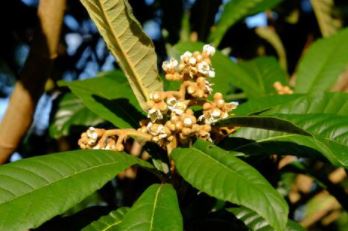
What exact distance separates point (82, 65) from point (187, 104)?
146 cm

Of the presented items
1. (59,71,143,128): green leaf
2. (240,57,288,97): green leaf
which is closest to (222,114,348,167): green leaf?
(59,71,143,128): green leaf

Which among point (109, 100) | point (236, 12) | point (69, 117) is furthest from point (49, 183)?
point (236, 12)

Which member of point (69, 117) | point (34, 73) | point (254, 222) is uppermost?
point (34, 73)

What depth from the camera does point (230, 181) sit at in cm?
94

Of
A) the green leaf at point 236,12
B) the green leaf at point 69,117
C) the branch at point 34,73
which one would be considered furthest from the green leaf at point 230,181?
the green leaf at point 236,12

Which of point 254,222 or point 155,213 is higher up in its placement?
point 155,213

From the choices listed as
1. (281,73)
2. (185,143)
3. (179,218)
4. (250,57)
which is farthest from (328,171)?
(179,218)

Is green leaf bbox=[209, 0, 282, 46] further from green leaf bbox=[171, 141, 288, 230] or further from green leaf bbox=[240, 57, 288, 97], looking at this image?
green leaf bbox=[171, 141, 288, 230]

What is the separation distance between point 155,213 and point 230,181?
16 cm

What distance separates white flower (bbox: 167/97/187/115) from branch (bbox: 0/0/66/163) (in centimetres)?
44

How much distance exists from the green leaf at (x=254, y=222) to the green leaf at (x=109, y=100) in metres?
0.31

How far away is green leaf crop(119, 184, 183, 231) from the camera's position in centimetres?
97

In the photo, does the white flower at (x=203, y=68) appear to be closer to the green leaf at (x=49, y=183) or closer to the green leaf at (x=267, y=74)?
the green leaf at (x=49, y=183)

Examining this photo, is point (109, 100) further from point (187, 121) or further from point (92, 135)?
point (187, 121)
